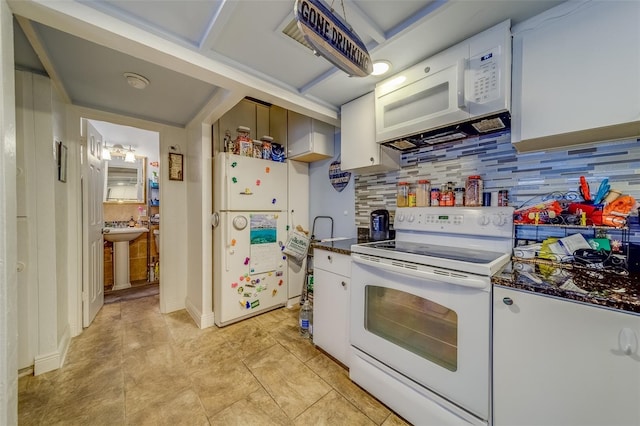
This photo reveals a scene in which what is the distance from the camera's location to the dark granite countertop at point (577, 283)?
80 centimetres

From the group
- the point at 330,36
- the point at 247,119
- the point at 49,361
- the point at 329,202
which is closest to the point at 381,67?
the point at 330,36

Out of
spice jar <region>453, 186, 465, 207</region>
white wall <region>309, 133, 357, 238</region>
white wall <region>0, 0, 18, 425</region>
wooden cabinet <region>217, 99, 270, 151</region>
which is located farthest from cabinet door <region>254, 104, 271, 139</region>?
spice jar <region>453, 186, 465, 207</region>

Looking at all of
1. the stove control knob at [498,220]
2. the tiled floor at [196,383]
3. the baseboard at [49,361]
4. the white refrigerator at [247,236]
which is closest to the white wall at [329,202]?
the white refrigerator at [247,236]

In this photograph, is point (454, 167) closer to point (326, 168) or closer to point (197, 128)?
point (326, 168)

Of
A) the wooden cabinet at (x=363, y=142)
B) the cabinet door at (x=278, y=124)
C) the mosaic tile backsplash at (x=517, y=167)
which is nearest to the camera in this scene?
the mosaic tile backsplash at (x=517, y=167)

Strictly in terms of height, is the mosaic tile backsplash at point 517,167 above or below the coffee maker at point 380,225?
above

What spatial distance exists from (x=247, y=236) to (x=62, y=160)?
162 cm

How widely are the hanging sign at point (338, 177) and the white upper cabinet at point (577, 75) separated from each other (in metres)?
1.47

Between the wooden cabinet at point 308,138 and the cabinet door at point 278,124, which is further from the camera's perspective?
the cabinet door at point 278,124

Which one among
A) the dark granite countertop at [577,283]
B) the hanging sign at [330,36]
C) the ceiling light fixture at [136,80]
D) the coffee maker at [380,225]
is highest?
the ceiling light fixture at [136,80]

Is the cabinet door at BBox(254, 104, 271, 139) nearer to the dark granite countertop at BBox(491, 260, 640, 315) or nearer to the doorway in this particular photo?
the doorway

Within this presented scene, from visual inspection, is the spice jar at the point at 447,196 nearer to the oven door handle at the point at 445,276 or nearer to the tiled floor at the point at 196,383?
the oven door handle at the point at 445,276

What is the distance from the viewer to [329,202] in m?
2.75

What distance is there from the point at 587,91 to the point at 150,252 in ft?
16.5
